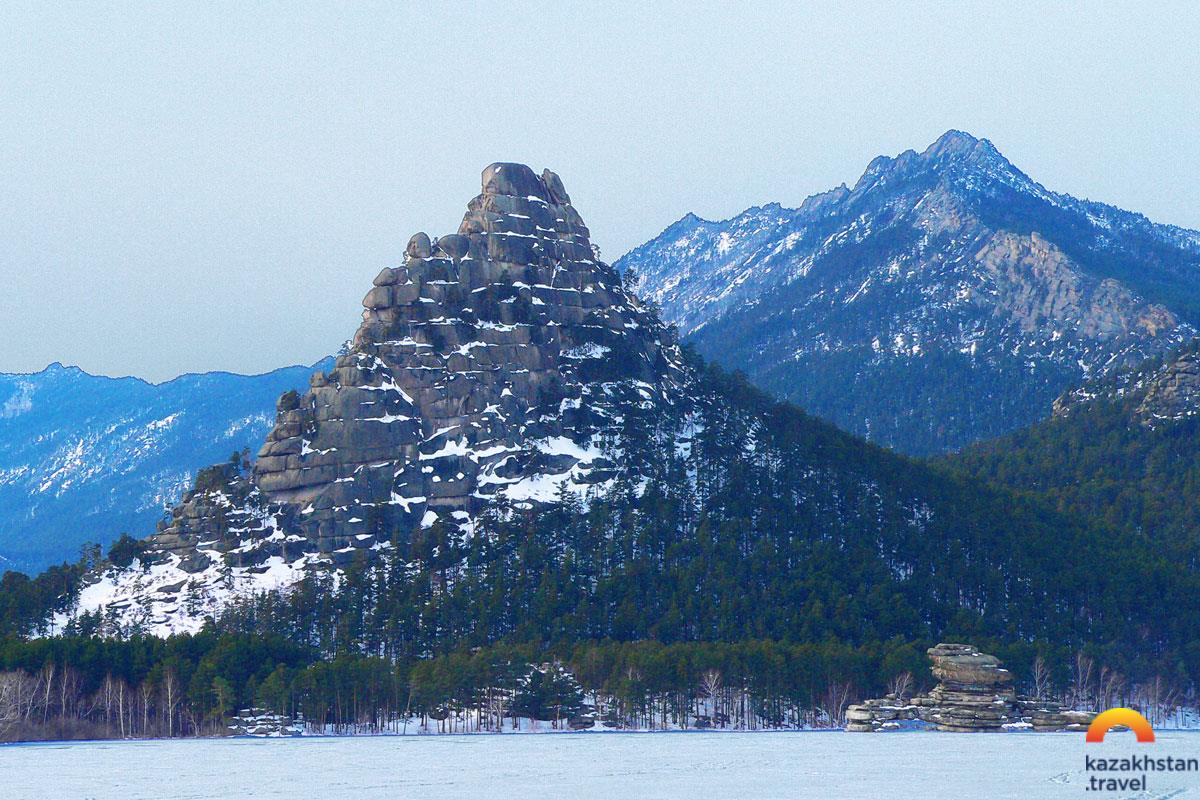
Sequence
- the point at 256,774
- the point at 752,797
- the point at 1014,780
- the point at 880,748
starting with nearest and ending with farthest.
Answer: the point at 752,797 → the point at 1014,780 → the point at 256,774 → the point at 880,748

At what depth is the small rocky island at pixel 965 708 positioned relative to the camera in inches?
6688

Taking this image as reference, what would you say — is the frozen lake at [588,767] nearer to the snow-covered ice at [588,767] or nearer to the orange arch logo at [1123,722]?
the snow-covered ice at [588,767]

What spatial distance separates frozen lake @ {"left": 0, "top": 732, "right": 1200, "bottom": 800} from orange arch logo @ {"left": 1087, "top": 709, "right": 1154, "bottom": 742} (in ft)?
9.64

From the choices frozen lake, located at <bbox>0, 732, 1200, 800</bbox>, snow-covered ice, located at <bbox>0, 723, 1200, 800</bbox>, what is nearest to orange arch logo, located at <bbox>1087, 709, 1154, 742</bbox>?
snow-covered ice, located at <bbox>0, 723, 1200, 800</bbox>

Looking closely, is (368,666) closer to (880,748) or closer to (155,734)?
(155,734)

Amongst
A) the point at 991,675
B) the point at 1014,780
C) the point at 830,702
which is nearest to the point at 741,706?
the point at 830,702

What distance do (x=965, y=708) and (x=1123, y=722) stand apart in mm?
62502

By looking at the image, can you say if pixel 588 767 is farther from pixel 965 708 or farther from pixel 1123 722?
pixel 965 708

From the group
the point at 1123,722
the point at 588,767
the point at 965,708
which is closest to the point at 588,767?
the point at 588,767

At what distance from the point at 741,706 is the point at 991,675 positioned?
102 feet

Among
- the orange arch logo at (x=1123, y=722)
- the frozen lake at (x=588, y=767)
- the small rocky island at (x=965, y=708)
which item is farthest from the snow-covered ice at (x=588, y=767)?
the small rocky island at (x=965, y=708)

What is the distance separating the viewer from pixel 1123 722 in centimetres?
10850

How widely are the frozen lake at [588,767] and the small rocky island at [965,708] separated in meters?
6.16

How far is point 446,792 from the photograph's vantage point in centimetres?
10281
